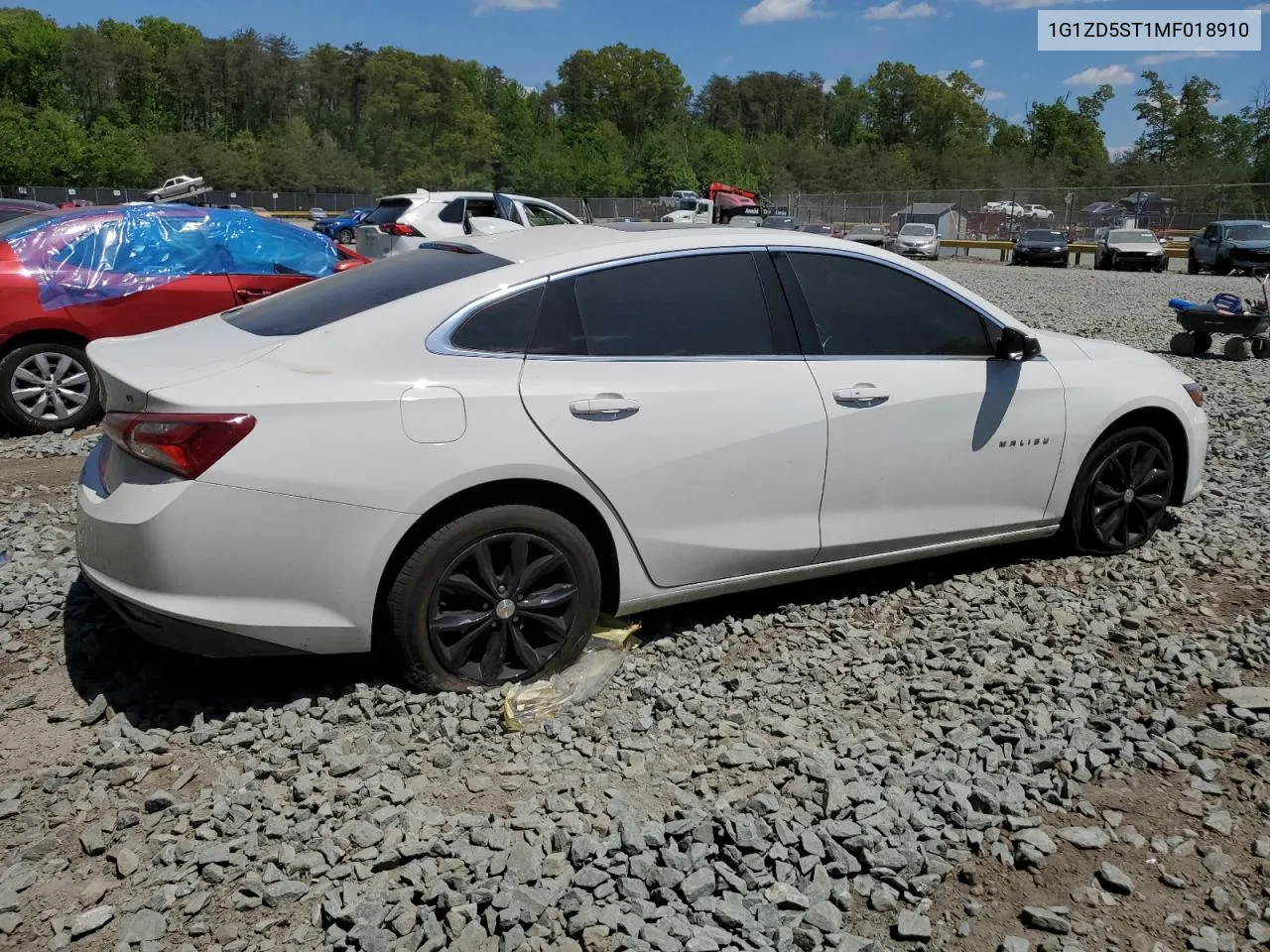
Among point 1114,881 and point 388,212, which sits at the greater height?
point 388,212

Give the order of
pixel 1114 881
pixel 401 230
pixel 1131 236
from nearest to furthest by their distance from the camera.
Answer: pixel 1114 881
pixel 401 230
pixel 1131 236

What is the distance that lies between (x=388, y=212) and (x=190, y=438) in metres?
15.8

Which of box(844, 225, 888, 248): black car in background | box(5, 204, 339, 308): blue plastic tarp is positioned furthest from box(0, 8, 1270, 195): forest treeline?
box(5, 204, 339, 308): blue plastic tarp

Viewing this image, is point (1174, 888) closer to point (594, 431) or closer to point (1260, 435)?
point (594, 431)

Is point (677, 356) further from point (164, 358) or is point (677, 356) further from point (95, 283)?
point (95, 283)

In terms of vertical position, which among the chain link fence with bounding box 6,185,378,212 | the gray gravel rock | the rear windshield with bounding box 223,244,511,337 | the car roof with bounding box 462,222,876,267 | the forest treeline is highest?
the forest treeline

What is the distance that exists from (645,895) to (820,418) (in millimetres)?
1962

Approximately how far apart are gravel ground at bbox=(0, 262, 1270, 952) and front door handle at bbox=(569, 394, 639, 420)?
99 cm

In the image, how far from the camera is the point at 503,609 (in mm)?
3523

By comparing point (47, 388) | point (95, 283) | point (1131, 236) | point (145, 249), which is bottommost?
point (47, 388)

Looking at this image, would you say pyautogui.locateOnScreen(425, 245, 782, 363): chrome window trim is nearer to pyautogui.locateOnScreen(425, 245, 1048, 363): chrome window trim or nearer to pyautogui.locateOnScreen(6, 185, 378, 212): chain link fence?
pyautogui.locateOnScreen(425, 245, 1048, 363): chrome window trim

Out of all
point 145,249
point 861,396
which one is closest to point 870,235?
point 145,249

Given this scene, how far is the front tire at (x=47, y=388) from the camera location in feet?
23.2

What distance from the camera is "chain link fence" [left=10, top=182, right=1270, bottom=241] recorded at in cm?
4081
